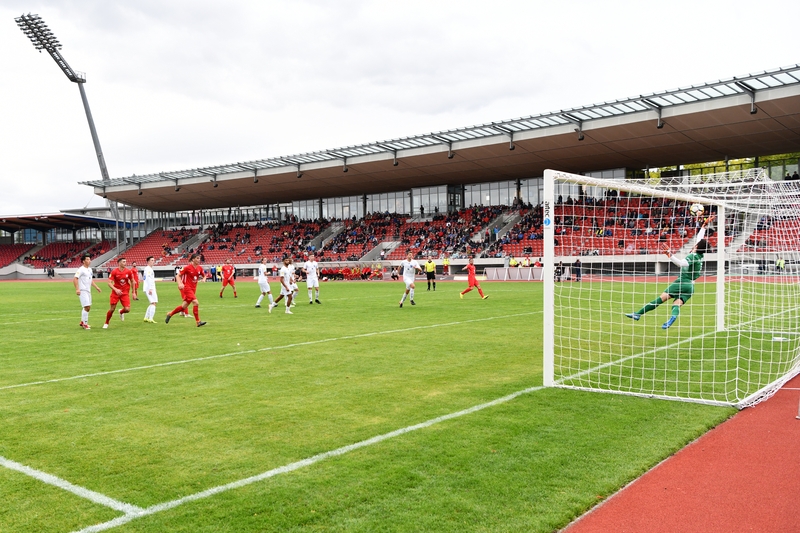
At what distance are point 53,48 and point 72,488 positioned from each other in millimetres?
68843

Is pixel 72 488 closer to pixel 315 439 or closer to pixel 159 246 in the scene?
pixel 315 439

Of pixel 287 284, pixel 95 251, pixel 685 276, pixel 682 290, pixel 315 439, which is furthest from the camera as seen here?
A: pixel 95 251

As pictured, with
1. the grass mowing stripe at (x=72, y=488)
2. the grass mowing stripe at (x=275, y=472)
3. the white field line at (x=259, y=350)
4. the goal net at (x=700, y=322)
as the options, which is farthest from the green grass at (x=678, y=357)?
the grass mowing stripe at (x=72, y=488)

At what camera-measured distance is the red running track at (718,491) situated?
381cm

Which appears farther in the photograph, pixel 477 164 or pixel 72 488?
pixel 477 164

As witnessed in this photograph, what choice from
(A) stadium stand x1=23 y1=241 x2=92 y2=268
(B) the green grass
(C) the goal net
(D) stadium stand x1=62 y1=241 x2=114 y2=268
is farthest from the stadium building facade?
(B) the green grass

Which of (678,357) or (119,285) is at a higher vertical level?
(119,285)

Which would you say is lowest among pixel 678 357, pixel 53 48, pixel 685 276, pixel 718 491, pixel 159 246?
pixel 718 491

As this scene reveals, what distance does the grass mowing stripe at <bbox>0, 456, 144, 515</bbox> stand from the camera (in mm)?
4028

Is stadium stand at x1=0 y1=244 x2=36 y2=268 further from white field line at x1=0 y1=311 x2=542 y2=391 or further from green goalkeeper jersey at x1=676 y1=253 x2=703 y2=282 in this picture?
green goalkeeper jersey at x1=676 y1=253 x2=703 y2=282

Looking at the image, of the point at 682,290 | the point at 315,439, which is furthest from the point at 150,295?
the point at 682,290

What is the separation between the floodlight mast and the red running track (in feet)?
201

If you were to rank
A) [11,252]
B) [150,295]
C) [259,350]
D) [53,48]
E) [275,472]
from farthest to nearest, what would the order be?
[11,252] < [53,48] < [150,295] < [259,350] < [275,472]

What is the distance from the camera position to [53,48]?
5991 centimetres
